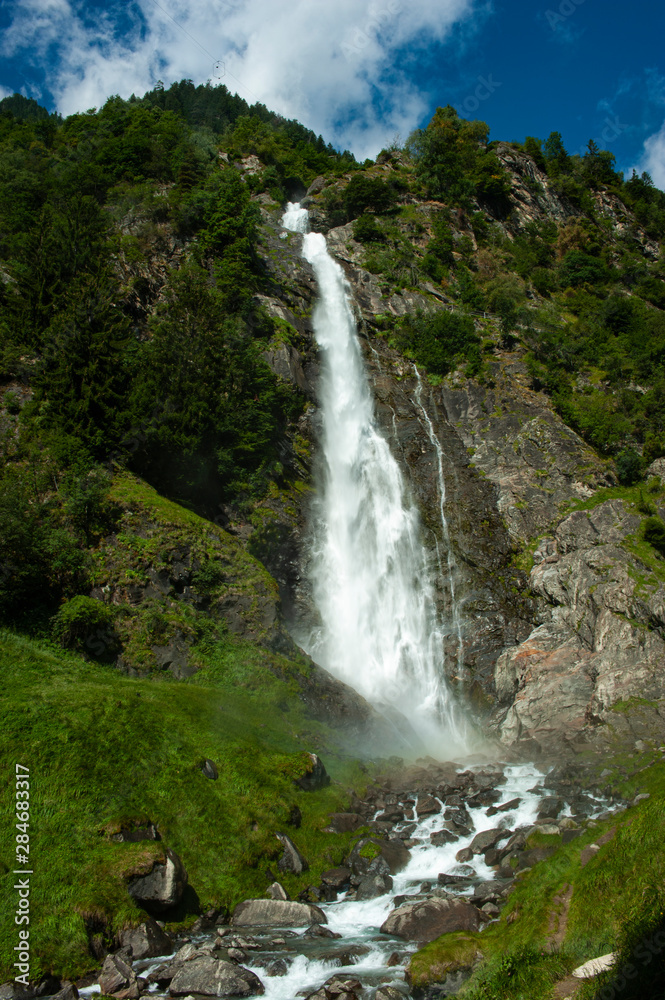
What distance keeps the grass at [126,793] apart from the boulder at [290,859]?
178 mm

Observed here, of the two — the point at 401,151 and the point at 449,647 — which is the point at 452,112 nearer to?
the point at 401,151

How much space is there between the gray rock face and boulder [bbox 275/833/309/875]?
41.8 ft

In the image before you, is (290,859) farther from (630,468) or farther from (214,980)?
(630,468)

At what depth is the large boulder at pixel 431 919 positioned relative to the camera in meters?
10.2

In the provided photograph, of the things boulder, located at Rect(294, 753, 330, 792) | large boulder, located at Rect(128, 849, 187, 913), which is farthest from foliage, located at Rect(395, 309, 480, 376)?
large boulder, located at Rect(128, 849, 187, 913)

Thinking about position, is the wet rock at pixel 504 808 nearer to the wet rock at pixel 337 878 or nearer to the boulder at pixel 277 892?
the wet rock at pixel 337 878

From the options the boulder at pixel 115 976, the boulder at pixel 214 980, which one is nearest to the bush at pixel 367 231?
the boulder at pixel 214 980

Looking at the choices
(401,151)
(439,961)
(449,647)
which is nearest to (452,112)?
(401,151)

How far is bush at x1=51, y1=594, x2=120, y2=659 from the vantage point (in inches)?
715

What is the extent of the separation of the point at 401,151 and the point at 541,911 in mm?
85590

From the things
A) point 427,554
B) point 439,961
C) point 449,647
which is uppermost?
point 427,554

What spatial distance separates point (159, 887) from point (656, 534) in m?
25.0

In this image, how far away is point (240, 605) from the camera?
2286cm

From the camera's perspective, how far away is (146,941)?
381 inches
